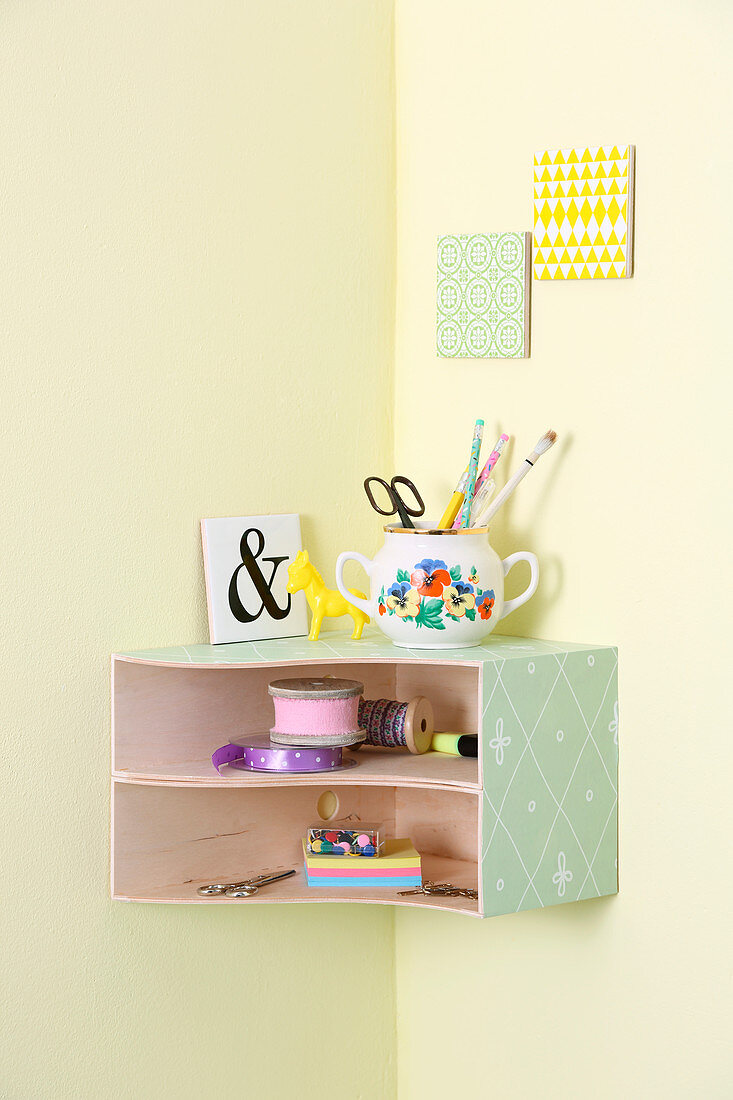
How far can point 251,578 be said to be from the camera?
151 cm

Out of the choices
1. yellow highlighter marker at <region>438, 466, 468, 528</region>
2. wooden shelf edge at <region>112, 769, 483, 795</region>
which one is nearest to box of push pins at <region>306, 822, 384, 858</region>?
wooden shelf edge at <region>112, 769, 483, 795</region>

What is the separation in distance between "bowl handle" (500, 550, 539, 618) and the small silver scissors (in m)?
0.42

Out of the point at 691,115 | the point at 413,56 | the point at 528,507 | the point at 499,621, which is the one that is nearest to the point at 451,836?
the point at 499,621

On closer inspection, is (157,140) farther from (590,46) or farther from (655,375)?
(655,375)

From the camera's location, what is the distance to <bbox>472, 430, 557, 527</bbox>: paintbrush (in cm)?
143

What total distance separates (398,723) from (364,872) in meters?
0.17

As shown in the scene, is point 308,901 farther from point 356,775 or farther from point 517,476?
point 517,476

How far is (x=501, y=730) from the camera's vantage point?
132cm

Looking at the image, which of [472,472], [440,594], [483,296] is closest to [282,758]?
[440,594]

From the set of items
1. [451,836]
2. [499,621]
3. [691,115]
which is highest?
[691,115]

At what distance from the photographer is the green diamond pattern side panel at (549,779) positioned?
1318mm

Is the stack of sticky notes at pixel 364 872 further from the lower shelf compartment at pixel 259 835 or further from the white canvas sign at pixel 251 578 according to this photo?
the white canvas sign at pixel 251 578

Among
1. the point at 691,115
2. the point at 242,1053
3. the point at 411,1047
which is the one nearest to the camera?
the point at 691,115

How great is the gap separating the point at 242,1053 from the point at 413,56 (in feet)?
4.07
